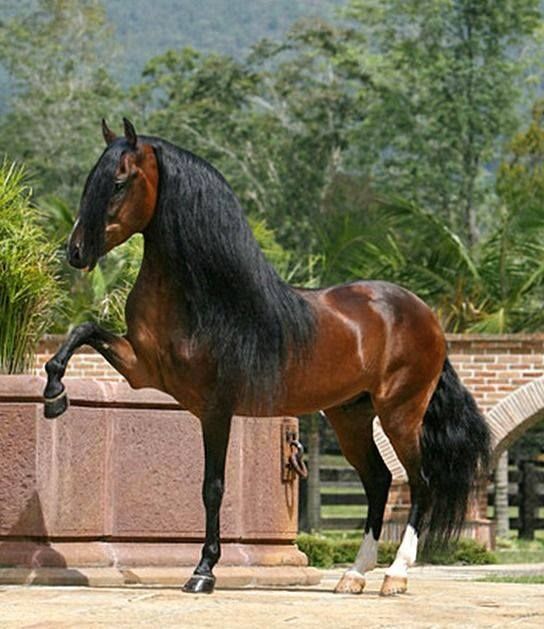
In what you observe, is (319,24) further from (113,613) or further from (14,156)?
(113,613)

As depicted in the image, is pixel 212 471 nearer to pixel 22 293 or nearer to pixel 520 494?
pixel 22 293

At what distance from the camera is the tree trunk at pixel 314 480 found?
23875 millimetres

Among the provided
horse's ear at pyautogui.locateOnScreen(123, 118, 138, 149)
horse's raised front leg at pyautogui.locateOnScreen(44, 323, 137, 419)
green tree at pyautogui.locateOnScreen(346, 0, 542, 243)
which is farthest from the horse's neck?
green tree at pyautogui.locateOnScreen(346, 0, 542, 243)

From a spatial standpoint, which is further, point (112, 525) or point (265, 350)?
point (112, 525)

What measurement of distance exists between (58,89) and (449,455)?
36.0 metres

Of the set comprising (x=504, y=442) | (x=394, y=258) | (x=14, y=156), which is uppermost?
(x=14, y=156)

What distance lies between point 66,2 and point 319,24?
7128 millimetres

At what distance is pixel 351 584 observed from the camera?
841 cm

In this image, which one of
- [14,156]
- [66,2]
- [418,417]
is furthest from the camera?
[66,2]

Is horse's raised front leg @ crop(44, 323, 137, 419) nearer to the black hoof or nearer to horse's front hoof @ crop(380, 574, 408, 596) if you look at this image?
the black hoof

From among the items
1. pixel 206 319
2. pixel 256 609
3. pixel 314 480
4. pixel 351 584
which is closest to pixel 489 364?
pixel 314 480

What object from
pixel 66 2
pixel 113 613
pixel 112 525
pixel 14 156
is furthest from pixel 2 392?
pixel 66 2

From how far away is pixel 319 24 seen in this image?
43.6 m

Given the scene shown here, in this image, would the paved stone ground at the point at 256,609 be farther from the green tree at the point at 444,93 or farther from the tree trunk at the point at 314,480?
the green tree at the point at 444,93
